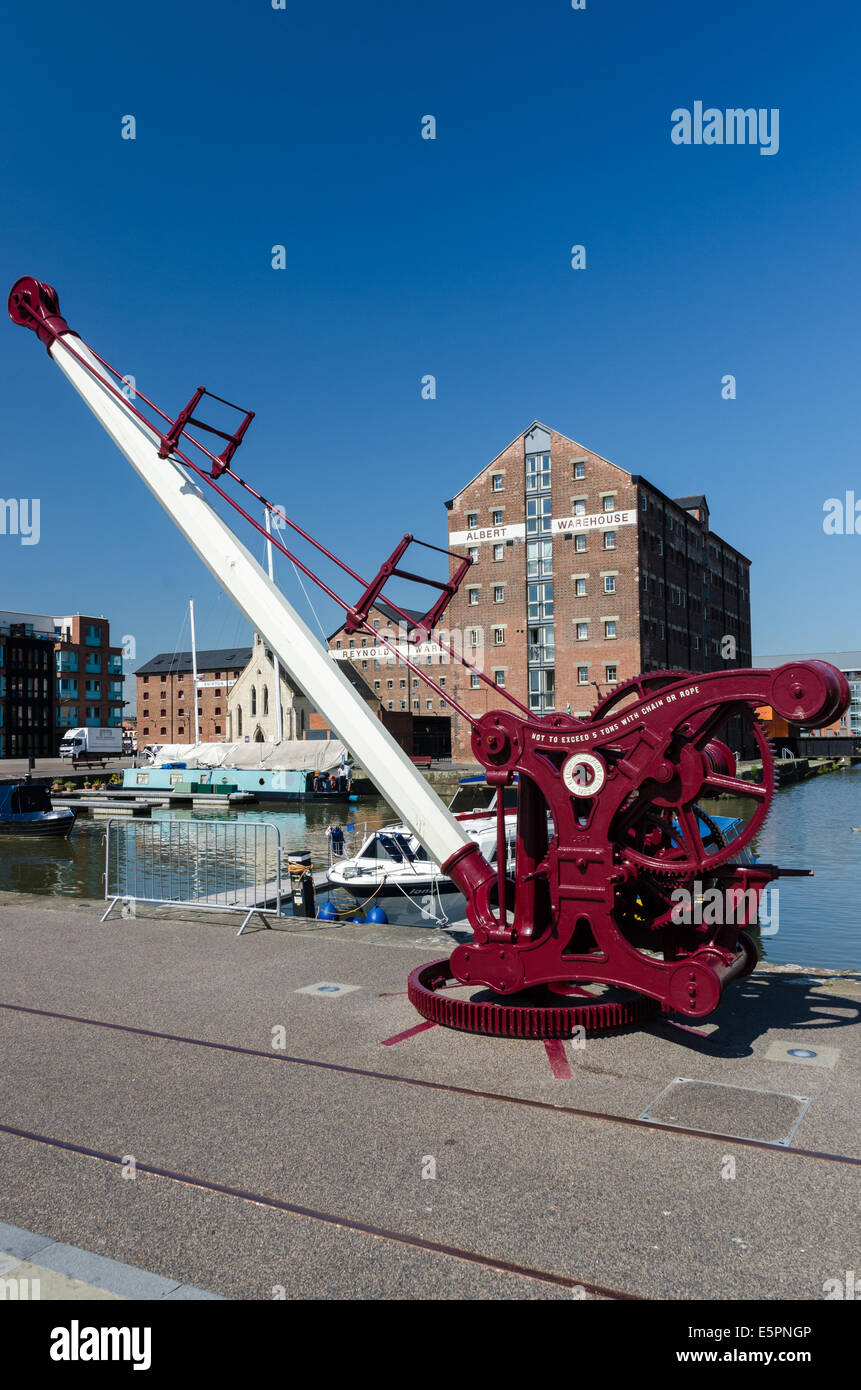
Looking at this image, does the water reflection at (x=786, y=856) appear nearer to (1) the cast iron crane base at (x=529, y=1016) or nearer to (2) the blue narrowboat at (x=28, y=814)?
(2) the blue narrowboat at (x=28, y=814)

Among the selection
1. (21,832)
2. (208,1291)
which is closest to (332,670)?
(208,1291)

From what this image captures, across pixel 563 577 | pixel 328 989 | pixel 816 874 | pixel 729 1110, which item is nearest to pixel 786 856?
pixel 816 874

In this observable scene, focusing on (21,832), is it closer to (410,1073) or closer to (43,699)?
(410,1073)

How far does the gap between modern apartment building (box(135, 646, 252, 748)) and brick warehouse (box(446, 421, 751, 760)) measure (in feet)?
232

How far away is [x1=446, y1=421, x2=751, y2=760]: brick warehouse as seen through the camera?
6912 cm

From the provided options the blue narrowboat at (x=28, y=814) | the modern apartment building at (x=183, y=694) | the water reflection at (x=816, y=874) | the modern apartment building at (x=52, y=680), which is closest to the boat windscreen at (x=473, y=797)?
the water reflection at (x=816, y=874)

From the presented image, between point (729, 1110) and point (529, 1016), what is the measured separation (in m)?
2.01

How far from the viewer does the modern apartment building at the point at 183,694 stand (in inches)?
5566

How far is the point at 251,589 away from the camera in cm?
988

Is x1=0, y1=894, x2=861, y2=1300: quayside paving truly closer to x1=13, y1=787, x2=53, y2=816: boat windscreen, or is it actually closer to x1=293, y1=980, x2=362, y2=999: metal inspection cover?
x1=293, y1=980, x2=362, y2=999: metal inspection cover

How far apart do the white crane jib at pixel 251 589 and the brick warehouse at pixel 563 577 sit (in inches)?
2309

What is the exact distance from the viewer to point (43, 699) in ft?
364

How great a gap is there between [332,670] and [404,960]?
12.3 ft

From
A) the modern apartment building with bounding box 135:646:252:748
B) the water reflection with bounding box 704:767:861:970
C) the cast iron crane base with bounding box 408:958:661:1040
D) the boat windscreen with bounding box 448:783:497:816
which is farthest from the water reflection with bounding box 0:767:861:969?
the modern apartment building with bounding box 135:646:252:748
